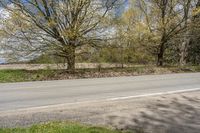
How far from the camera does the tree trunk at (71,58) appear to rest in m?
22.5

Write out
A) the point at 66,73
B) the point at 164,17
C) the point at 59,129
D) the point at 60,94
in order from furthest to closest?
the point at 164,17
the point at 66,73
the point at 60,94
the point at 59,129

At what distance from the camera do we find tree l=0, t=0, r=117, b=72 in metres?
21.3

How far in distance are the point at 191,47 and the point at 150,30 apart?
492 inches

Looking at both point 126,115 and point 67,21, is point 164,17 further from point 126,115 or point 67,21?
point 126,115

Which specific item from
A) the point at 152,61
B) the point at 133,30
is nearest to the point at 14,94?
the point at 133,30

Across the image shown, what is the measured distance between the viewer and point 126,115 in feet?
32.5

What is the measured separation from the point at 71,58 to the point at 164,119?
13900mm

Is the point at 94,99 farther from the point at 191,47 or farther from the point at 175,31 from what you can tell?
the point at 191,47

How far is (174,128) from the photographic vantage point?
28.3ft

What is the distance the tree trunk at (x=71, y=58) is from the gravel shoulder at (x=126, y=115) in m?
10.7

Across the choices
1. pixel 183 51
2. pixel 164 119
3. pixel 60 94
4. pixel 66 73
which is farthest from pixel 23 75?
pixel 183 51

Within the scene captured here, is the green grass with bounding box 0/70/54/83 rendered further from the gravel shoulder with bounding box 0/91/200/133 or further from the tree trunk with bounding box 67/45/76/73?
the gravel shoulder with bounding box 0/91/200/133

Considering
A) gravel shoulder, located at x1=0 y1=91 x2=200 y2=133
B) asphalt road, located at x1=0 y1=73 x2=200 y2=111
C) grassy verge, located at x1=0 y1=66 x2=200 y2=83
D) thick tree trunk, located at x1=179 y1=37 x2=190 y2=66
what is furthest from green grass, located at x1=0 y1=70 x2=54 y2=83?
thick tree trunk, located at x1=179 y1=37 x2=190 y2=66

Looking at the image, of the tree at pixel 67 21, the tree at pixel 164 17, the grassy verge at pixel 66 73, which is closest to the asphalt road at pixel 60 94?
the grassy verge at pixel 66 73
